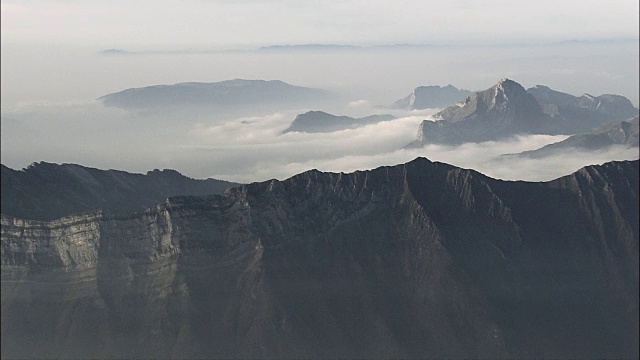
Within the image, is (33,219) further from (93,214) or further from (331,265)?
(331,265)

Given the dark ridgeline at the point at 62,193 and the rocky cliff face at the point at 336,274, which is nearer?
the rocky cliff face at the point at 336,274

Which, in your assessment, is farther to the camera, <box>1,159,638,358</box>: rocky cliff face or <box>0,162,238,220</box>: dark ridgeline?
<box>0,162,238,220</box>: dark ridgeline

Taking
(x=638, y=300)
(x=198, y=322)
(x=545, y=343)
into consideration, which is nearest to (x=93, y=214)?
(x=198, y=322)

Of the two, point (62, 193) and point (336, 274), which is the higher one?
point (62, 193)

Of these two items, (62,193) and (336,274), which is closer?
(336,274)
